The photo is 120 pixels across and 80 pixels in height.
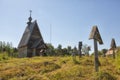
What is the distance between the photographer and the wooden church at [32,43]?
56325 millimetres

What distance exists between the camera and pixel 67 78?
16922mm

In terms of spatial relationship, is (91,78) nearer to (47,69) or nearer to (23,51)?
(47,69)

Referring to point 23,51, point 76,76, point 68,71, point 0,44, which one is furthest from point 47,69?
point 0,44

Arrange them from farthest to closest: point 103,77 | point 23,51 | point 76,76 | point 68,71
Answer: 1. point 23,51
2. point 68,71
3. point 76,76
4. point 103,77

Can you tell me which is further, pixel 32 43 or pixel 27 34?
pixel 27 34

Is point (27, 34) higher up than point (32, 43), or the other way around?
point (27, 34)

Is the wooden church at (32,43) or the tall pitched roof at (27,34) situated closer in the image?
the wooden church at (32,43)

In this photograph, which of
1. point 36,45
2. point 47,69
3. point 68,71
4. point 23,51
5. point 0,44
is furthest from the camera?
point 0,44

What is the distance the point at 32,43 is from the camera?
57.8 m

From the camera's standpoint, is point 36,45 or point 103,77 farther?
point 36,45

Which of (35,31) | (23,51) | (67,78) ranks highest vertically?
(35,31)

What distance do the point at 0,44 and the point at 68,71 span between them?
79.7 m

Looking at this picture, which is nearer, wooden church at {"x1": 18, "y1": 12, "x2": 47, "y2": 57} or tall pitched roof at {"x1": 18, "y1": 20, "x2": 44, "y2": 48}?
wooden church at {"x1": 18, "y1": 12, "x2": 47, "y2": 57}

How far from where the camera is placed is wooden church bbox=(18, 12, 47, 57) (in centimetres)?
5633
